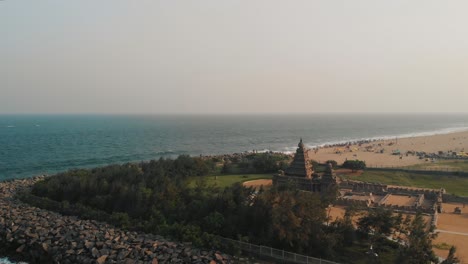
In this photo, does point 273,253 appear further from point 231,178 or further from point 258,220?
point 231,178

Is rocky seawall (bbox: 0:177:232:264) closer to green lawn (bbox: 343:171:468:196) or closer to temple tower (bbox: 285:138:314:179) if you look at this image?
temple tower (bbox: 285:138:314:179)

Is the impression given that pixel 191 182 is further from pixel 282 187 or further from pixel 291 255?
pixel 291 255

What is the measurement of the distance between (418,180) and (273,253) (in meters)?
36.7

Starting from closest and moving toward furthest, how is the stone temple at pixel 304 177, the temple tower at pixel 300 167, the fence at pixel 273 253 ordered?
the fence at pixel 273 253, the stone temple at pixel 304 177, the temple tower at pixel 300 167

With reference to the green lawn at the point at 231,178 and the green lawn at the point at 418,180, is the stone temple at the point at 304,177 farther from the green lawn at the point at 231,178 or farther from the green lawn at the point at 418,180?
the green lawn at the point at 418,180

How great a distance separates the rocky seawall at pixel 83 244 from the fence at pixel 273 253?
147 centimetres

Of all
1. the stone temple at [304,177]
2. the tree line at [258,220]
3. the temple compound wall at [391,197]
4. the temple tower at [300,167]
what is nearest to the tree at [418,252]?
the tree line at [258,220]

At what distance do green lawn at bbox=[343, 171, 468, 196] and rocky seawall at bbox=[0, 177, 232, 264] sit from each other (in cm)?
3503

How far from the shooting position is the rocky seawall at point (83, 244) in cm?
2491

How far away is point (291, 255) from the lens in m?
24.6

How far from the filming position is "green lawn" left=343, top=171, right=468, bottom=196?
159 ft

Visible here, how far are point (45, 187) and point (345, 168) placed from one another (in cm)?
4407

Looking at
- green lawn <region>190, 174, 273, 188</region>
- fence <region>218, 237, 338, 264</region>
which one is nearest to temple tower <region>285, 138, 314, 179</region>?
green lawn <region>190, 174, 273, 188</region>

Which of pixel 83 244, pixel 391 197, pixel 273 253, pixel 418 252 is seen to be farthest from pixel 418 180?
pixel 83 244
